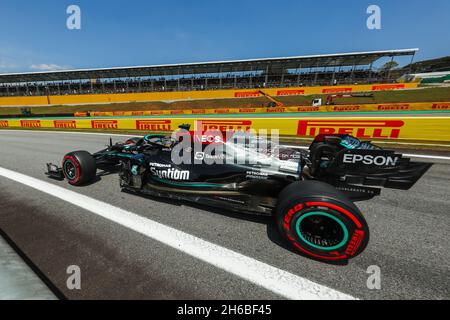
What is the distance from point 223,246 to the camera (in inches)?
92.5

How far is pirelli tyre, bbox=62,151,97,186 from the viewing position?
4012 mm

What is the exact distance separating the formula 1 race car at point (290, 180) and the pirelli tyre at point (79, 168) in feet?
3.09

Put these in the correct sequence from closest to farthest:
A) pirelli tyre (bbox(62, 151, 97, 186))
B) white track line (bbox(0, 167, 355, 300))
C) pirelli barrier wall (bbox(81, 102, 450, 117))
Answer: white track line (bbox(0, 167, 355, 300)), pirelli tyre (bbox(62, 151, 97, 186)), pirelli barrier wall (bbox(81, 102, 450, 117))

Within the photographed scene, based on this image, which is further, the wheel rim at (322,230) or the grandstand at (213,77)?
the grandstand at (213,77)

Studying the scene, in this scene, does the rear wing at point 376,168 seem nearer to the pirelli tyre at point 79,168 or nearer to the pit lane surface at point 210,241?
the pit lane surface at point 210,241

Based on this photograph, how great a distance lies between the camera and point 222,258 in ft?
7.11

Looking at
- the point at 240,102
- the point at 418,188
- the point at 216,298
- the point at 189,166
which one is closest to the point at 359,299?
the point at 216,298

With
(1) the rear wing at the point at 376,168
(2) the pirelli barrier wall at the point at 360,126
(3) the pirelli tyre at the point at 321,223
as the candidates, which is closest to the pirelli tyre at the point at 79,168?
(2) the pirelli barrier wall at the point at 360,126

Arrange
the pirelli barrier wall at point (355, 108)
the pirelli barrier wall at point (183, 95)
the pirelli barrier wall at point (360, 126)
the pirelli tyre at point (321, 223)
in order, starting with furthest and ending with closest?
the pirelli barrier wall at point (183, 95)
the pirelli barrier wall at point (355, 108)
the pirelli barrier wall at point (360, 126)
the pirelli tyre at point (321, 223)

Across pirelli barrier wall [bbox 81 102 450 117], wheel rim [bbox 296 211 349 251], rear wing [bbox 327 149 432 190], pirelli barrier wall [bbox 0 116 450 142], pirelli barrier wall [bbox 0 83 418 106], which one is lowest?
wheel rim [bbox 296 211 349 251]

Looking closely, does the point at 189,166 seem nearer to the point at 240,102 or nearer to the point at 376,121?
the point at 376,121

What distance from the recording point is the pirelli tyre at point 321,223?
199 cm

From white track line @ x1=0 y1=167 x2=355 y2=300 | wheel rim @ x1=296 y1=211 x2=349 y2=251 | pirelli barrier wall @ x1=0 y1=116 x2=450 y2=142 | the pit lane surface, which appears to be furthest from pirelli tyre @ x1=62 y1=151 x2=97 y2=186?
wheel rim @ x1=296 y1=211 x2=349 y2=251

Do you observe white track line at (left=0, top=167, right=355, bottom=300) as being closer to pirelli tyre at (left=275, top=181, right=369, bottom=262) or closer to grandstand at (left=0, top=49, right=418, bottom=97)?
pirelli tyre at (left=275, top=181, right=369, bottom=262)
